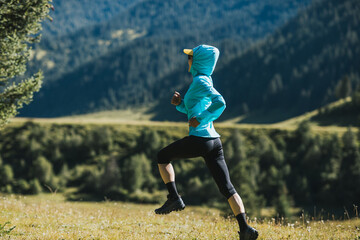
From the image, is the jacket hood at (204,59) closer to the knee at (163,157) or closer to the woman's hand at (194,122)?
the woman's hand at (194,122)

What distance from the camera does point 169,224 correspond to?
8.25 m

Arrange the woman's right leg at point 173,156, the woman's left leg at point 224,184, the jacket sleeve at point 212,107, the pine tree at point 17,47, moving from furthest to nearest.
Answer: the pine tree at point 17,47 < the woman's right leg at point 173,156 < the jacket sleeve at point 212,107 < the woman's left leg at point 224,184

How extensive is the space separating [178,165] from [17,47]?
87995 millimetres

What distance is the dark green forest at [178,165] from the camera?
7939 cm

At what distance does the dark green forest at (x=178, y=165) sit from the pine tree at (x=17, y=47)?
52322 mm

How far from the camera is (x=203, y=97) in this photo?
636 centimetres

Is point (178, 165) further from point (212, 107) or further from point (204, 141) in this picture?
point (212, 107)

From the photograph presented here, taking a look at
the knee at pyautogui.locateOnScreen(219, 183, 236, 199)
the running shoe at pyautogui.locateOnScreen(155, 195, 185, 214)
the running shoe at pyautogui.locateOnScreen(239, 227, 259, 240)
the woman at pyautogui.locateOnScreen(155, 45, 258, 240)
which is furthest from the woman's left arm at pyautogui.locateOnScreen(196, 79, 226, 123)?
the running shoe at pyautogui.locateOnScreen(239, 227, 259, 240)

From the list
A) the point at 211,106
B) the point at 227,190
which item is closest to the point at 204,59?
the point at 211,106

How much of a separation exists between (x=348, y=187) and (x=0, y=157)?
106161 mm

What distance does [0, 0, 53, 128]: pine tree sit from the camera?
12.5m

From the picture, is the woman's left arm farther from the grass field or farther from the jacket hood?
the grass field

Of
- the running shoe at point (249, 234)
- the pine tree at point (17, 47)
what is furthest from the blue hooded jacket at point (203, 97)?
the pine tree at point (17, 47)

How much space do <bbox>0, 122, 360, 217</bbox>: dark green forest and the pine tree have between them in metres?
52.3
